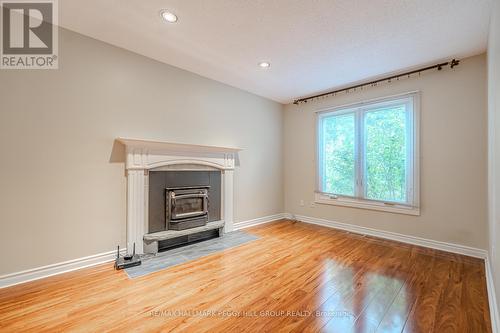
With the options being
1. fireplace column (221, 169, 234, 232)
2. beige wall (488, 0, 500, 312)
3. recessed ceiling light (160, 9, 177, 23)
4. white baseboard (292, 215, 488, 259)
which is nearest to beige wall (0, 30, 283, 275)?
fireplace column (221, 169, 234, 232)

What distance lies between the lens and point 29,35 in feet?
7.45

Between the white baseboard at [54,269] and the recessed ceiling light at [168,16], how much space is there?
2.72 m

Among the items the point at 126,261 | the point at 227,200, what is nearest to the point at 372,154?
the point at 227,200

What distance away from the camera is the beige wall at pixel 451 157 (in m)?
2.86

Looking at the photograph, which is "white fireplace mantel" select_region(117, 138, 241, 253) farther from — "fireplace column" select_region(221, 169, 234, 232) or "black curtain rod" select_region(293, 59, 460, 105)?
"black curtain rod" select_region(293, 59, 460, 105)

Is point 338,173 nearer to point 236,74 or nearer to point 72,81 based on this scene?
point 236,74

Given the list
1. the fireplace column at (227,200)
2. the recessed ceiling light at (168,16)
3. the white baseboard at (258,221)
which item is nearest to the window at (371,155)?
the white baseboard at (258,221)

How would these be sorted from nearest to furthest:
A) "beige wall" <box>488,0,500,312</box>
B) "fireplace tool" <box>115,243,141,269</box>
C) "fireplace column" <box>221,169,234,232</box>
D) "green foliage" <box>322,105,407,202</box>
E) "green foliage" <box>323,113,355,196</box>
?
"beige wall" <box>488,0,500,312</box> < "fireplace tool" <box>115,243,141,269</box> < "green foliage" <box>322,105,407,202</box> < "fireplace column" <box>221,169,234,232</box> < "green foliage" <box>323,113,355,196</box>

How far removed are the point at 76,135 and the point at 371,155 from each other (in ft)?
14.0

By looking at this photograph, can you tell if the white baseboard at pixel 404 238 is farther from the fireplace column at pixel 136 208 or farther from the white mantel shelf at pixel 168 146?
the fireplace column at pixel 136 208

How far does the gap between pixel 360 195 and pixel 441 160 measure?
1256 mm

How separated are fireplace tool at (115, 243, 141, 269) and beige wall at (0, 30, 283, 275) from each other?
198mm

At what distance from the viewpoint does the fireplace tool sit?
2512mm

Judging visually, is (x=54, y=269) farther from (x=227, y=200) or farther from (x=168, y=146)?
(x=227, y=200)
